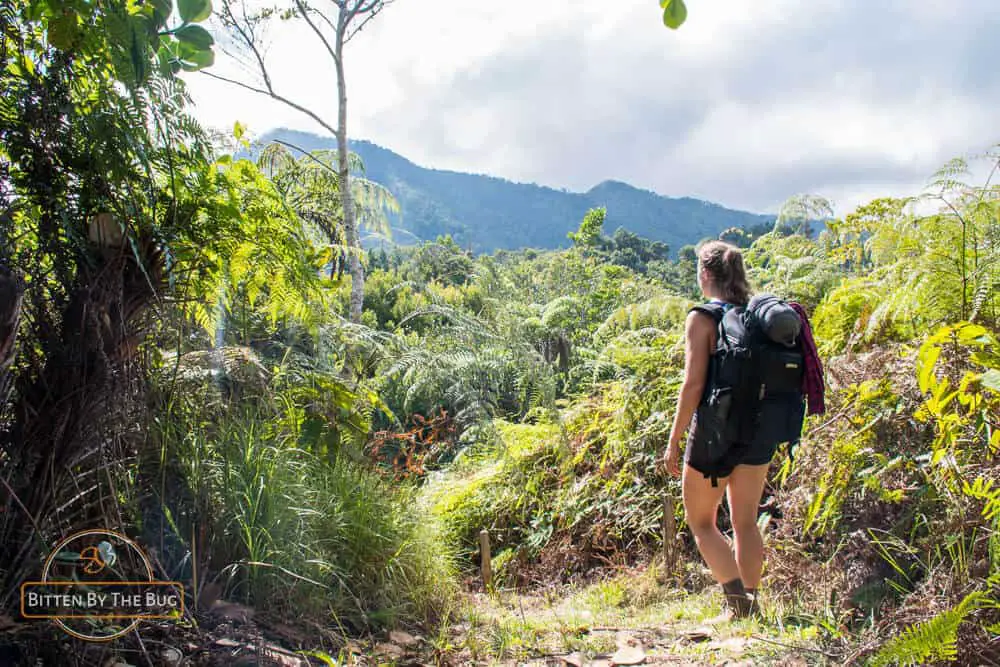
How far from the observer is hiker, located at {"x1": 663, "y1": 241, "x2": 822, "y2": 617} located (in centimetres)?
257

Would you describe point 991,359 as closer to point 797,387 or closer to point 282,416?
point 797,387

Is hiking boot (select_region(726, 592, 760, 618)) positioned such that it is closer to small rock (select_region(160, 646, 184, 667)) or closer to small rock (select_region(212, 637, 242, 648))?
small rock (select_region(212, 637, 242, 648))

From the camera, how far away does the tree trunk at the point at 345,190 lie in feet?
24.8

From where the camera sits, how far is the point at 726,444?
102 inches

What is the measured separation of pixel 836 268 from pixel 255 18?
7.90m

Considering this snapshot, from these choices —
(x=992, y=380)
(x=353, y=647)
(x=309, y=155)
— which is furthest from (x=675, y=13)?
(x=309, y=155)

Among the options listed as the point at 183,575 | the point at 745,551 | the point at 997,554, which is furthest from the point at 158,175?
the point at 997,554

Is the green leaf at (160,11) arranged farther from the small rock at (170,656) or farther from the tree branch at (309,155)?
the tree branch at (309,155)

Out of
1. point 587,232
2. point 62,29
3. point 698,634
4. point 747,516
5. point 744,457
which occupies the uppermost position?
point 587,232

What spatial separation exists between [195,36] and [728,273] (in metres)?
2.24

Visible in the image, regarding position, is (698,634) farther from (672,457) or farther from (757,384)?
(757,384)

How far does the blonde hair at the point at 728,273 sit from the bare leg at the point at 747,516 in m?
0.75

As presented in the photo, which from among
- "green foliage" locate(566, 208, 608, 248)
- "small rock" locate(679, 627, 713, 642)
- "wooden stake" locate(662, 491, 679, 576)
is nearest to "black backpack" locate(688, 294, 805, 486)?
"small rock" locate(679, 627, 713, 642)

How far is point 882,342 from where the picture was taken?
11.7 feet
